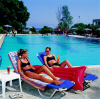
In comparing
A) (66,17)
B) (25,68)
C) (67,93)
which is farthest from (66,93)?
(66,17)

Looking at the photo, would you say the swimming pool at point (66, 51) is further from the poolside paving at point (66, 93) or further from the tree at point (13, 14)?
the tree at point (13, 14)

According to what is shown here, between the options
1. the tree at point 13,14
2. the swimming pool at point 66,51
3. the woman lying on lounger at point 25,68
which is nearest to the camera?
the woman lying on lounger at point 25,68

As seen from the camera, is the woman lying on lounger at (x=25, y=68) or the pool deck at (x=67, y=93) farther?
the woman lying on lounger at (x=25, y=68)

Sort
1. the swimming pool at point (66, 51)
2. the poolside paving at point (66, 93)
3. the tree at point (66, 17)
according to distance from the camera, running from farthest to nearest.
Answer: the tree at point (66, 17) → the swimming pool at point (66, 51) → the poolside paving at point (66, 93)

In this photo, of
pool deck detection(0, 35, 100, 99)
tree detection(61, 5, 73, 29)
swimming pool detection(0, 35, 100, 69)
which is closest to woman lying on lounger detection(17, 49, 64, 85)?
pool deck detection(0, 35, 100, 99)

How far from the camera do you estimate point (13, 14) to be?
32.6 meters

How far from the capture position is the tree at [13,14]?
3209 cm

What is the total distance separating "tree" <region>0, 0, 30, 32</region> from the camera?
32094 millimetres

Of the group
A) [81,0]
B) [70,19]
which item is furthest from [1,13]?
[81,0]

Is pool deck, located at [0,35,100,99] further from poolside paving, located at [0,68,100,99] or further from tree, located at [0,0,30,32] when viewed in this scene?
tree, located at [0,0,30,32]

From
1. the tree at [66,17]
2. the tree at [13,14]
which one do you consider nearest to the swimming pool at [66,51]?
the tree at [13,14]

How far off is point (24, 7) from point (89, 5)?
94.9 feet

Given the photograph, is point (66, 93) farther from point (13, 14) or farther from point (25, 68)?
point (13, 14)

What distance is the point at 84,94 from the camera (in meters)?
3.45
